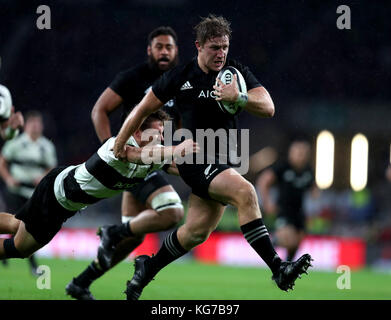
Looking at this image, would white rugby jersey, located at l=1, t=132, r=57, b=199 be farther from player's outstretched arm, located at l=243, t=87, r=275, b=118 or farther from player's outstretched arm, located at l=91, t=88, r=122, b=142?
player's outstretched arm, located at l=243, t=87, r=275, b=118

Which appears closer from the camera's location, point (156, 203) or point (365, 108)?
point (156, 203)

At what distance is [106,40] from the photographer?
7.92 metres

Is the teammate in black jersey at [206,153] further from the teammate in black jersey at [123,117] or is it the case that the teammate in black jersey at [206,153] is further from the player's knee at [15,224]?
the player's knee at [15,224]

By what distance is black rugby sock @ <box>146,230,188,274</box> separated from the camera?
17.4 feet

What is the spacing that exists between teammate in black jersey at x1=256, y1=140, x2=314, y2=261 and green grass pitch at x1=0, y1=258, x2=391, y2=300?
71 centimetres

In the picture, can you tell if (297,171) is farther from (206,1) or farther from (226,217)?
(226,217)

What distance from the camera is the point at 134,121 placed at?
16.1 ft

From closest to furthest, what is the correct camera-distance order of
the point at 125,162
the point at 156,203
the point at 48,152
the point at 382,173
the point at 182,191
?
the point at 125,162 → the point at 156,203 → the point at 48,152 → the point at 182,191 → the point at 382,173

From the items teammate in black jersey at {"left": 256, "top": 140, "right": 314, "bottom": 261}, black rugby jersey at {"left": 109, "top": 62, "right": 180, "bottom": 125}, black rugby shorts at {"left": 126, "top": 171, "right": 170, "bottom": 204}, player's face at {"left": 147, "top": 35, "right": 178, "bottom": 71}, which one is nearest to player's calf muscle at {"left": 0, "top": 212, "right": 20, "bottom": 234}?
black rugby shorts at {"left": 126, "top": 171, "right": 170, "bottom": 204}

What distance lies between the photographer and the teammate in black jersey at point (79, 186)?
16.1 ft

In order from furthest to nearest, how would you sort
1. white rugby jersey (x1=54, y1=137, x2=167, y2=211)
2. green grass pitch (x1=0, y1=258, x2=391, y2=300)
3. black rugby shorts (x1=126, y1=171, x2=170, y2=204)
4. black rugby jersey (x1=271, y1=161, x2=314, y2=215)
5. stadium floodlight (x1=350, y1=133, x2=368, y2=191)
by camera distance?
stadium floodlight (x1=350, y1=133, x2=368, y2=191)
black rugby jersey (x1=271, y1=161, x2=314, y2=215)
green grass pitch (x1=0, y1=258, x2=391, y2=300)
black rugby shorts (x1=126, y1=171, x2=170, y2=204)
white rugby jersey (x1=54, y1=137, x2=167, y2=211)

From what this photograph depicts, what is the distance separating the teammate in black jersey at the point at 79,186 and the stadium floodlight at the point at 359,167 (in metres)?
9.69

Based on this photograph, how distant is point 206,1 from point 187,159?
3394 mm
